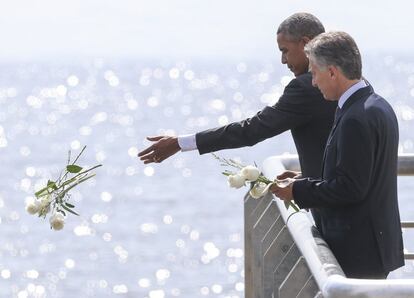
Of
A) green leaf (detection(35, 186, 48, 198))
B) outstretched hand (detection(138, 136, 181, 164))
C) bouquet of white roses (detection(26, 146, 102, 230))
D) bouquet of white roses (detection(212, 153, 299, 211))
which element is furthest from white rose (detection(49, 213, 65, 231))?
outstretched hand (detection(138, 136, 181, 164))

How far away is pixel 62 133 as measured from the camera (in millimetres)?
55312

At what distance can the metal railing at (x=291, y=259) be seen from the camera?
403 cm

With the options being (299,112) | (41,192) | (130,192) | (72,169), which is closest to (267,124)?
(299,112)

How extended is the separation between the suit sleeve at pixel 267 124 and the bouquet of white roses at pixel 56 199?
539 millimetres

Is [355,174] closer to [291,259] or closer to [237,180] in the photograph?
[291,259]

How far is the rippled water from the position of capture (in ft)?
86.3

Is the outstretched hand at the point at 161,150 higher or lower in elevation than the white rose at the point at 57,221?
higher

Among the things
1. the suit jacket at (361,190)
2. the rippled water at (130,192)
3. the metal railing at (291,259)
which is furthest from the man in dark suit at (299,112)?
the rippled water at (130,192)

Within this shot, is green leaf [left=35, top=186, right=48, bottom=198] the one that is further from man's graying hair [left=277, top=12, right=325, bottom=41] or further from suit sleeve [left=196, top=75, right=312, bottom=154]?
man's graying hair [left=277, top=12, right=325, bottom=41]

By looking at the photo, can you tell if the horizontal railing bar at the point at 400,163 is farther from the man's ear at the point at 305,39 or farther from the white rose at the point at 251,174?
the white rose at the point at 251,174

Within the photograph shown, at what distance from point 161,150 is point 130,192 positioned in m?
31.7

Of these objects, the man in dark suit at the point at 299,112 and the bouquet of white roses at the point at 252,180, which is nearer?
the bouquet of white roses at the point at 252,180

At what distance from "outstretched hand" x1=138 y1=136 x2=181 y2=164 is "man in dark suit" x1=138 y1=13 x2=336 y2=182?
284 millimetres

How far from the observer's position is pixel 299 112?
19.7 feet
